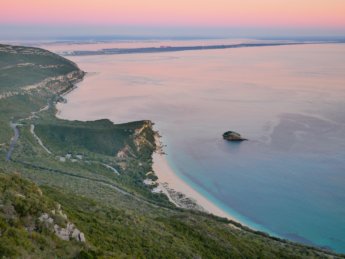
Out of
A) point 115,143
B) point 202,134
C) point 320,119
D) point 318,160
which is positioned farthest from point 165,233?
point 320,119

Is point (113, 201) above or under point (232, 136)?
above

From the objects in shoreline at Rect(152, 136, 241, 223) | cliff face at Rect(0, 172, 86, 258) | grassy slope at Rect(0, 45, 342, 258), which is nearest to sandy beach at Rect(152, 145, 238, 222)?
shoreline at Rect(152, 136, 241, 223)

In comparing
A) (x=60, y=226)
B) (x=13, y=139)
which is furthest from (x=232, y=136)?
(x=60, y=226)

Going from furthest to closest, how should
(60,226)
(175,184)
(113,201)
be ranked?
(175,184), (113,201), (60,226)

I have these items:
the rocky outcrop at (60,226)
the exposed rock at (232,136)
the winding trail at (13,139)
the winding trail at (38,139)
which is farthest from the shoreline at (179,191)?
the rocky outcrop at (60,226)

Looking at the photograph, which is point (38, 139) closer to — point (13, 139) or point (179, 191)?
point (13, 139)

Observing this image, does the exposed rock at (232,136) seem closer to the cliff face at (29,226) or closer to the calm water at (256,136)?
the calm water at (256,136)
